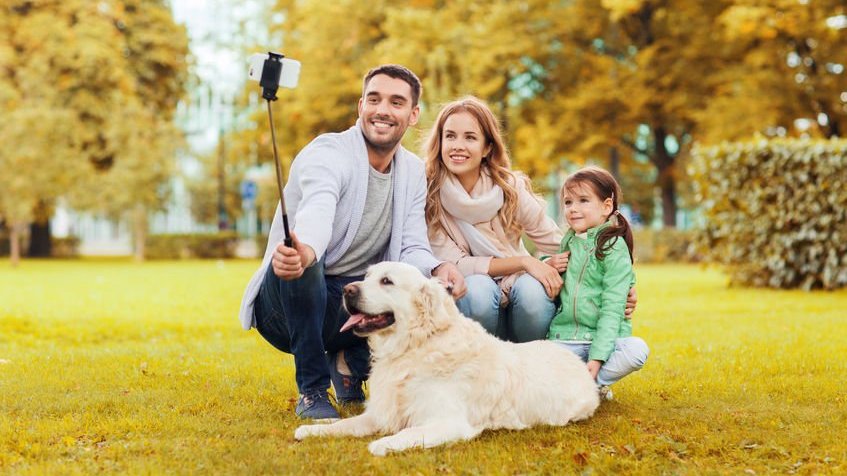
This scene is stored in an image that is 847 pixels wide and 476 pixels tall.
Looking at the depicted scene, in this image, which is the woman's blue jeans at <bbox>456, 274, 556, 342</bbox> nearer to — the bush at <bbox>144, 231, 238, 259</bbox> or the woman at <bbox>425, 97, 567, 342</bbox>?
the woman at <bbox>425, 97, 567, 342</bbox>

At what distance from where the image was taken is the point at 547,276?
17.6 feet

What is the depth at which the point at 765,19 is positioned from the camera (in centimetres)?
2314

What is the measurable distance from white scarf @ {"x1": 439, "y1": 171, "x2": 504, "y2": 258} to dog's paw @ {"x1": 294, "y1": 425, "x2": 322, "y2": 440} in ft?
5.86

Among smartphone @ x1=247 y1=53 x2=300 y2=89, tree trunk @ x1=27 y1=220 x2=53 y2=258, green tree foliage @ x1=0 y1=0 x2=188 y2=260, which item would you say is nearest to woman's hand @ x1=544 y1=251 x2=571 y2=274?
smartphone @ x1=247 y1=53 x2=300 y2=89

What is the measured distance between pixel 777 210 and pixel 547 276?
36.4 feet

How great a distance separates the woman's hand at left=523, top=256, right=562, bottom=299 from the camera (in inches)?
211

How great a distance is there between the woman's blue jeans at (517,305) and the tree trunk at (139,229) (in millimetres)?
30536

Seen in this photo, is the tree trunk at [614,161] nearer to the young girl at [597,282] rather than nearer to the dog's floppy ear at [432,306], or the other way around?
the young girl at [597,282]

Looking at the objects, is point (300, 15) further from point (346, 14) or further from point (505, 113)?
point (505, 113)

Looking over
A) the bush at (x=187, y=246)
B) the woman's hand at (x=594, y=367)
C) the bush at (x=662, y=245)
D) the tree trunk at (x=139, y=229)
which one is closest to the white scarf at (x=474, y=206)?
the woman's hand at (x=594, y=367)

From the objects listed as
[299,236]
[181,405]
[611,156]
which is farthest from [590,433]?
[611,156]

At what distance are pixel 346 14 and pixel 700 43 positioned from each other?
42.6 feet

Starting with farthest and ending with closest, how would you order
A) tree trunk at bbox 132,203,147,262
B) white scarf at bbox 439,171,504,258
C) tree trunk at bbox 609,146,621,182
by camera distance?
tree trunk at bbox 132,203,147,262, tree trunk at bbox 609,146,621,182, white scarf at bbox 439,171,504,258

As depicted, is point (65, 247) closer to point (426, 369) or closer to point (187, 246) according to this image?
point (187, 246)
